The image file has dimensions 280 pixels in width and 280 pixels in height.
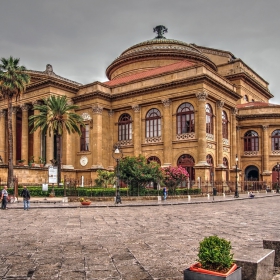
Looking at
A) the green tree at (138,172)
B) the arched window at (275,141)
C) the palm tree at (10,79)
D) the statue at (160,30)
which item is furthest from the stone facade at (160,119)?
the statue at (160,30)

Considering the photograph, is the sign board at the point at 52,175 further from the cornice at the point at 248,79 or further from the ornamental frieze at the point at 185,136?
the cornice at the point at 248,79

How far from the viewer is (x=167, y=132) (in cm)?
4131

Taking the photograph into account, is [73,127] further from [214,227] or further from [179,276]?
[179,276]

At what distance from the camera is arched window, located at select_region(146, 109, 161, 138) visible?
42.8 metres

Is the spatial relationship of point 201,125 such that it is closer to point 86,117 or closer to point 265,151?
point 86,117

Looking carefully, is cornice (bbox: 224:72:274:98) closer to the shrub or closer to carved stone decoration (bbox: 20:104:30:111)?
carved stone decoration (bbox: 20:104:30:111)

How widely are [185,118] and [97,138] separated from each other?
34.5 ft

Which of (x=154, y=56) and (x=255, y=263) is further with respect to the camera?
(x=154, y=56)

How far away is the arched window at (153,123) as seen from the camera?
42.8 metres

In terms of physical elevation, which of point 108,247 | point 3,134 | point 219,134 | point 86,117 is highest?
point 86,117

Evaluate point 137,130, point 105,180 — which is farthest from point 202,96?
point 105,180

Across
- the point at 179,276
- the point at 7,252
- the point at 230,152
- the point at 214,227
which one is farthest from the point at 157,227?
the point at 230,152

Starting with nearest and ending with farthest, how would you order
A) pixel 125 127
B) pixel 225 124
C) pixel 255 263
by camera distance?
1. pixel 255 263
2. pixel 225 124
3. pixel 125 127

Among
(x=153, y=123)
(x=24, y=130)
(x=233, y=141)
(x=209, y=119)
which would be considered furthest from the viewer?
(x=24, y=130)
